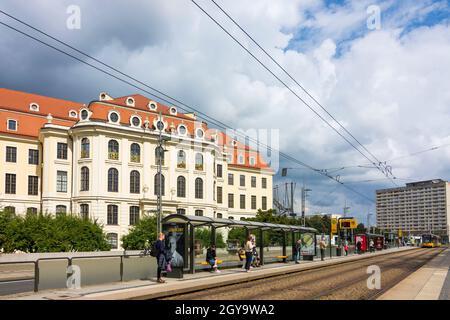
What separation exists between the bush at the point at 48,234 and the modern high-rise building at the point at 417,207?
10086 centimetres

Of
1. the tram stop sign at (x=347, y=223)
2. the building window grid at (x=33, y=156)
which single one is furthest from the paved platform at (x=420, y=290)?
the building window grid at (x=33, y=156)

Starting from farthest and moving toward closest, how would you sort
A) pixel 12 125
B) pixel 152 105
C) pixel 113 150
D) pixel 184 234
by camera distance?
pixel 152 105 → pixel 12 125 → pixel 113 150 → pixel 184 234

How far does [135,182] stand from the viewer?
62406 millimetres

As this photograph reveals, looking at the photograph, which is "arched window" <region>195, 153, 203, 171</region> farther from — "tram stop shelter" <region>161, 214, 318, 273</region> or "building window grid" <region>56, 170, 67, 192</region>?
"tram stop shelter" <region>161, 214, 318, 273</region>

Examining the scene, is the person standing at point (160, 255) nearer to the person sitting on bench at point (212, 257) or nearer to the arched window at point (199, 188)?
the person sitting on bench at point (212, 257)

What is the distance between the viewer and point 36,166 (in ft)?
210

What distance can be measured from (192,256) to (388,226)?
501ft

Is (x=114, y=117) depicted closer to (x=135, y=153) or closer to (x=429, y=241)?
(x=135, y=153)

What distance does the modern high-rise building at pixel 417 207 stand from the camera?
434 ft

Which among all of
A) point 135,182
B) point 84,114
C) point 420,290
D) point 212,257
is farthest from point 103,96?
point 420,290

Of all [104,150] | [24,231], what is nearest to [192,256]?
[24,231]

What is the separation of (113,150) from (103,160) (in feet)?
6.67

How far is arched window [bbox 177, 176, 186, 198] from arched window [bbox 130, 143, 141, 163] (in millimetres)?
6115
